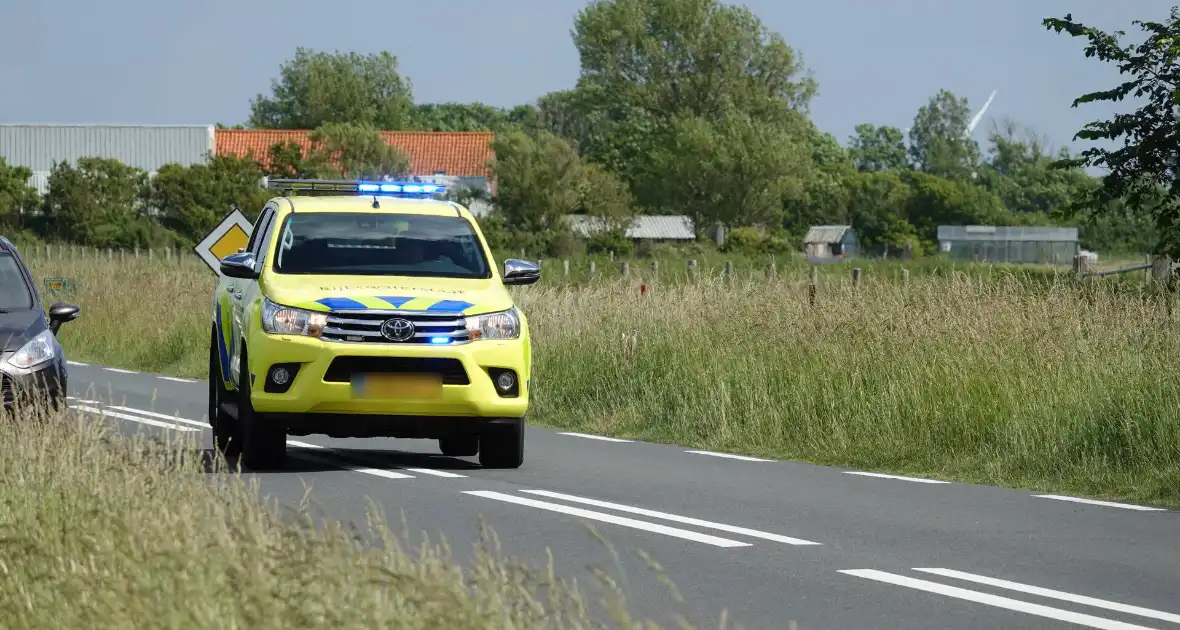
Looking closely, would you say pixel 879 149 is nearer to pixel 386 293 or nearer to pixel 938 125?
pixel 938 125

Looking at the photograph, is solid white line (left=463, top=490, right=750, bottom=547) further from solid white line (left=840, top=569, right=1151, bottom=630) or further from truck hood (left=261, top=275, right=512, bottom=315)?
truck hood (left=261, top=275, right=512, bottom=315)

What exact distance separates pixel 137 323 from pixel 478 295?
1983cm

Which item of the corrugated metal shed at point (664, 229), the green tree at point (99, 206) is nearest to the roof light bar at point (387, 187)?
the green tree at point (99, 206)

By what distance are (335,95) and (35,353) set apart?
124 metres

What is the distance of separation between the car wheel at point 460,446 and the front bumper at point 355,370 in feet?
7.03

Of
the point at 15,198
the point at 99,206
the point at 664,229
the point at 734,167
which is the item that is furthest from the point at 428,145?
the point at 99,206

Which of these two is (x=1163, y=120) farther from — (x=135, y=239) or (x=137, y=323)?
(x=135, y=239)

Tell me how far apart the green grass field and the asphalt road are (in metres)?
0.94

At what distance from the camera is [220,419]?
1449cm

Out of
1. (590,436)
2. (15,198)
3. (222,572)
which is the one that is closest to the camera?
(222,572)

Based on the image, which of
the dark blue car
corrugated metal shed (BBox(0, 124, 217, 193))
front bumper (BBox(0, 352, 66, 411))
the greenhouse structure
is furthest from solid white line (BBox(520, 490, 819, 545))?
corrugated metal shed (BBox(0, 124, 217, 193))

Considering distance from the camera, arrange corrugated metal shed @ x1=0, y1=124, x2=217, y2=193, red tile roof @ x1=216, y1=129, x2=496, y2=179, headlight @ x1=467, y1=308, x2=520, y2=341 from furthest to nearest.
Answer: red tile roof @ x1=216, y1=129, x2=496, y2=179 < corrugated metal shed @ x1=0, y1=124, x2=217, y2=193 < headlight @ x1=467, y1=308, x2=520, y2=341

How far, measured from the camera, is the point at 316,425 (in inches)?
500

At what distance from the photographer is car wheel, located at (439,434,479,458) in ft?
49.0
